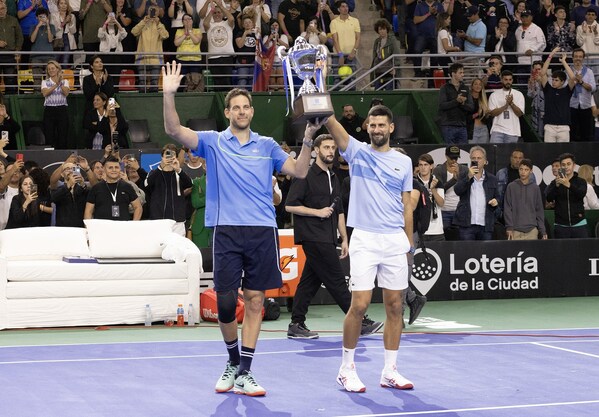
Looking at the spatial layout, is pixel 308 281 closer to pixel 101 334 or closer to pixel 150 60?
pixel 101 334

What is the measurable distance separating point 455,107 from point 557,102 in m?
2.24

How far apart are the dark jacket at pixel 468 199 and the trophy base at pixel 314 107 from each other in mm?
8480

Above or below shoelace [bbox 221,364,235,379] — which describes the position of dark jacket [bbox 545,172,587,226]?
above

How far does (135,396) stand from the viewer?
8.08 metres

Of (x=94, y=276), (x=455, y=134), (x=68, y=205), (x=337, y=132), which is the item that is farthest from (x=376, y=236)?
(x=455, y=134)

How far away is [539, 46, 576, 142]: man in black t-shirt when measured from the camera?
63.6 ft

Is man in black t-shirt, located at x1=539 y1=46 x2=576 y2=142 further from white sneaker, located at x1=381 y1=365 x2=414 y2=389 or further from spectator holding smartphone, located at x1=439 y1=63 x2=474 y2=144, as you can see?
white sneaker, located at x1=381 y1=365 x2=414 y2=389

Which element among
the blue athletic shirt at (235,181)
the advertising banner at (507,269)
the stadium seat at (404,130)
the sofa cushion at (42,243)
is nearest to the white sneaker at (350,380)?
the blue athletic shirt at (235,181)

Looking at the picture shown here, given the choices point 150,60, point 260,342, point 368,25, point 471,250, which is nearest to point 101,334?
point 260,342

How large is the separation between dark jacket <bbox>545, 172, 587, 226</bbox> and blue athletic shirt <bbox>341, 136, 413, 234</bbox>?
28.8 ft

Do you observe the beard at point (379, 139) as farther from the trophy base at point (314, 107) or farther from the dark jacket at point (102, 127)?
the dark jacket at point (102, 127)

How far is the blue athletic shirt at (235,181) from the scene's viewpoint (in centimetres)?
805

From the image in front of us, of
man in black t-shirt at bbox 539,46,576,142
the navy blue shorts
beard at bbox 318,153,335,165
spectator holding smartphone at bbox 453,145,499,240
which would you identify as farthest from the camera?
man in black t-shirt at bbox 539,46,576,142

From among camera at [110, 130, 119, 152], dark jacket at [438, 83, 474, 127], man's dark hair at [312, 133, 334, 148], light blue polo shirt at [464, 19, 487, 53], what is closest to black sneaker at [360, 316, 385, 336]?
man's dark hair at [312, 133, 334, 148]
